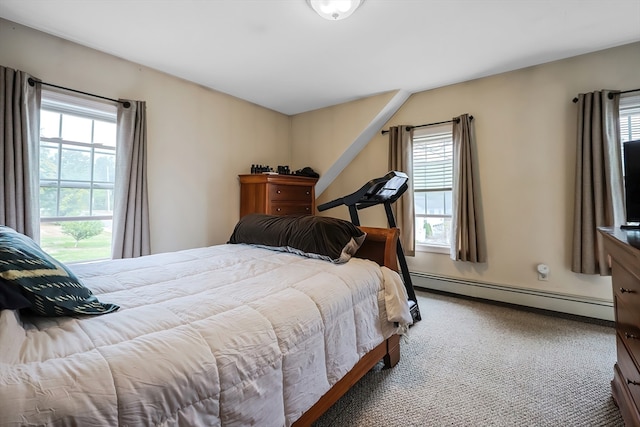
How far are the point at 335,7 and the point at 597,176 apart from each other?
262 centimetres

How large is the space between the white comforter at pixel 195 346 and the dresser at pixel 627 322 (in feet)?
3.15

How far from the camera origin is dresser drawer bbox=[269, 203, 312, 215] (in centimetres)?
354

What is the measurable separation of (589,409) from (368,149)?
3.22 metres

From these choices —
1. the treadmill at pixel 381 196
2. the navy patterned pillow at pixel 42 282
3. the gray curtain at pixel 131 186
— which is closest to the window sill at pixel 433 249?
the treadmill at pixel 381 196

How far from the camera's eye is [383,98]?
3.47 metres

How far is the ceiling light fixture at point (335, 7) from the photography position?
6.07 feet

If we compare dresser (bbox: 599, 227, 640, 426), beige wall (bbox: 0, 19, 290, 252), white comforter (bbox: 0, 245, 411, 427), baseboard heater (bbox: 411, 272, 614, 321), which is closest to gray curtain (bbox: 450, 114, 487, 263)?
baseboard heater (bbox: 411, 272, 614, 321)

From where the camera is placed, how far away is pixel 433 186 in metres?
3.42

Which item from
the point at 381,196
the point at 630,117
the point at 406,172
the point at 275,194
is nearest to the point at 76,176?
the point at 275,194

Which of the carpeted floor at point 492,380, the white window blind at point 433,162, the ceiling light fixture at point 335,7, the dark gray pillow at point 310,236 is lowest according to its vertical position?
the carpeted floor at point 492,380

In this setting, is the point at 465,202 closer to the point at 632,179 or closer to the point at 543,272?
the point at 543,272

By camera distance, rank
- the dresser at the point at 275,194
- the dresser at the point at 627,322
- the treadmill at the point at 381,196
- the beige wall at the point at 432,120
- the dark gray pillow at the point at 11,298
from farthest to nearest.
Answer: the dresser at the point at 275,194, the beige wall at the point at 432,120, the treadmill at the point at 381,196, the dresser at the point at 627,322, the dark gray pillow at the point at 11,298

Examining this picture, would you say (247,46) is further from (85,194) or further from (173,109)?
(85,194)

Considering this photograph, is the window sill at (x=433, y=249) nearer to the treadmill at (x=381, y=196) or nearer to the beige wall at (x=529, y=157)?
the beige wall at (x=529, y=157)
